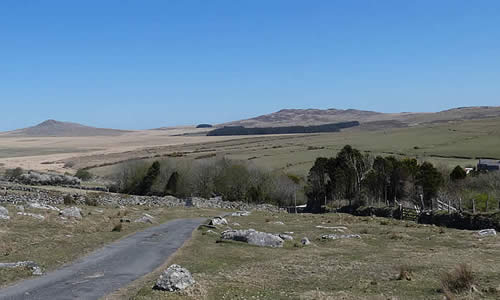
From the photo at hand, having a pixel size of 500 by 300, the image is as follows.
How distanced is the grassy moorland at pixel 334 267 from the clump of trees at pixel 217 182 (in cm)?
5925

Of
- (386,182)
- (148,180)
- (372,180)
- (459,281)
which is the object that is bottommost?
(386,182)

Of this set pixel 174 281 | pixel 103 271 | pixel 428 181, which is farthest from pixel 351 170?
pixel 174 281

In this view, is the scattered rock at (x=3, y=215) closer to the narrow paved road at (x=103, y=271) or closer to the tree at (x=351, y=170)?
the narrow paved road at (x=103, y=271)

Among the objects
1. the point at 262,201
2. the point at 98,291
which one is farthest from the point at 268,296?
the point at 262,201

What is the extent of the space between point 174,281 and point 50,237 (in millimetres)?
15371

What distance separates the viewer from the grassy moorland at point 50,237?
23336 millimetres

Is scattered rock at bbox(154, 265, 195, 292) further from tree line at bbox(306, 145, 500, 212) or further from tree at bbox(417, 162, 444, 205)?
tree at bbox(417, 162, 444, 205)

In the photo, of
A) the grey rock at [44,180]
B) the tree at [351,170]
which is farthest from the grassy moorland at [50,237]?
the grey rock at [44,180]

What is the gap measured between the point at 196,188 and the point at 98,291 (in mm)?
79925

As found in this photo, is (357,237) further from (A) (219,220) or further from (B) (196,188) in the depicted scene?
(B) (196,188)

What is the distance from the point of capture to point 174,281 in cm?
1677

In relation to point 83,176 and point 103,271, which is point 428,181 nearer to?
point 103,271

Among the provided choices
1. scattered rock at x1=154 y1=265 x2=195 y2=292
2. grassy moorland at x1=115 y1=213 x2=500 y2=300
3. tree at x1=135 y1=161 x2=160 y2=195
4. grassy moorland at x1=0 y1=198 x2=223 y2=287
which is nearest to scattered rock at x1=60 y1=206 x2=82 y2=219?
grassy moorland at x1=0 y1=198 x2=223 y2=287

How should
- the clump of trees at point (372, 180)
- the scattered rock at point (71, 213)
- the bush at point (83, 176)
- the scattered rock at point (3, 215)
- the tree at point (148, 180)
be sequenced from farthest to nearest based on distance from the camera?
the bush at point (83, 176) < the tree at point (148, 180) < the clump of trees at point (372, 180) < the scattered rock at point (71, 213) < the scattered rock at point (3, 215)
